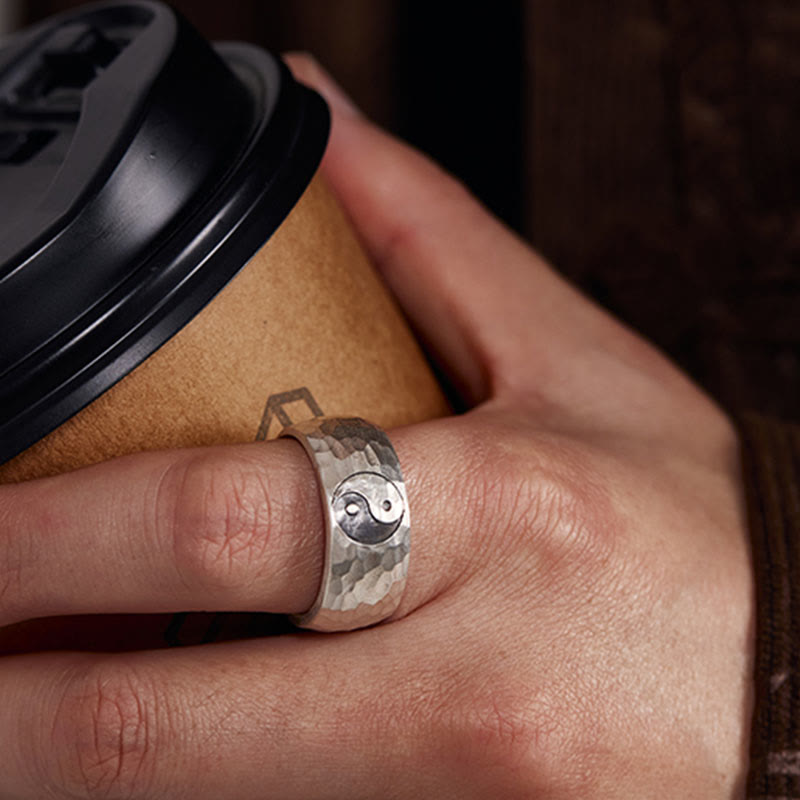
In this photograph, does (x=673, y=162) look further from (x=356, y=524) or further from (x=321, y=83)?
(x=356, y=524)

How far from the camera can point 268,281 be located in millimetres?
627

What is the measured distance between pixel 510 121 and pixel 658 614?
0.85 m

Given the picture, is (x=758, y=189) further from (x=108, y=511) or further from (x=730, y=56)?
(x=108, y=511)

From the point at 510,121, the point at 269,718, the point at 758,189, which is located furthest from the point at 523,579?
the point at 510,121

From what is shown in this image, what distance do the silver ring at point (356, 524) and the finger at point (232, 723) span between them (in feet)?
0.14

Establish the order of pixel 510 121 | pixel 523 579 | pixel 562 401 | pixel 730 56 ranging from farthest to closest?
pixel 510 121 → pixel 730 56 → pixel 562 401 → pixel 523 579

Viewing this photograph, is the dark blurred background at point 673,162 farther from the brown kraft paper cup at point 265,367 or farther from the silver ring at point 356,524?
the silver ring at point 356,524

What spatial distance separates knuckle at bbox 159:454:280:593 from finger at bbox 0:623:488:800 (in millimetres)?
78

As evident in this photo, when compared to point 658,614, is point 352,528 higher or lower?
higher

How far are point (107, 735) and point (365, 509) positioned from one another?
226 mm

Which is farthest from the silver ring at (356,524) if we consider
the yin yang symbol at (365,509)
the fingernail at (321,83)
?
the fingernail at (321,83)

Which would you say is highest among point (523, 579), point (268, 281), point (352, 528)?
point (268, 281)

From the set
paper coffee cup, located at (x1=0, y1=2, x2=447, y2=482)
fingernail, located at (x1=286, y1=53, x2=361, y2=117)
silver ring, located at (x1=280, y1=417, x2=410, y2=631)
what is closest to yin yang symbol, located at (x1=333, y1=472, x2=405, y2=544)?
silver ring, located at (x1=280, y1=417, x2=410, y2=631)

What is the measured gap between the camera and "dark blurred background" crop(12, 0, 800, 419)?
1104 millimetres
